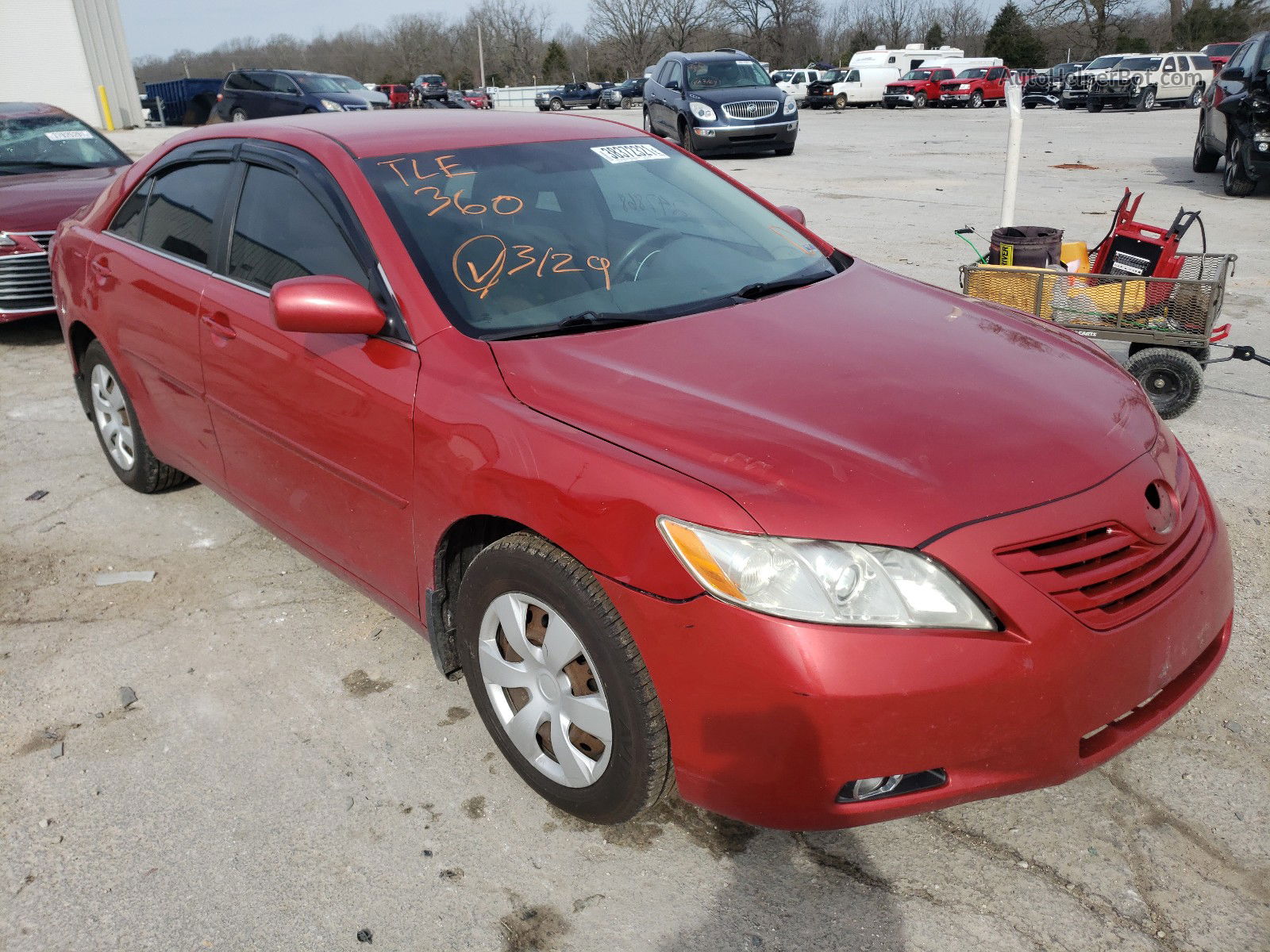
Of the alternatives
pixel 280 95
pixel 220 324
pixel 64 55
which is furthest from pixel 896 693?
pixel 64 55

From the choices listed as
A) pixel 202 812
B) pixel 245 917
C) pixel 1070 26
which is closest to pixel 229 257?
pixel 202 812

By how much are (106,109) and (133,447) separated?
32368 mm

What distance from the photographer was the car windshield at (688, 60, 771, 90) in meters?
18.1

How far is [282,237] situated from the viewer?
3.21 m

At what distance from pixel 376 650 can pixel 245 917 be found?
1.15 metres

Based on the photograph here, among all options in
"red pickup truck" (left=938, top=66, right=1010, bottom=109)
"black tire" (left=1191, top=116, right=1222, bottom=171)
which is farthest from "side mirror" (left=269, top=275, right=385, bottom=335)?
"red pickup truck" (left=938, top=66, right=1010, bottom=109)

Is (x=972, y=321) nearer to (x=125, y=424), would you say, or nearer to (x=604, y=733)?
(x=604, y=733)

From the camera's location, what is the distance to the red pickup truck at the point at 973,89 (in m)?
35.2

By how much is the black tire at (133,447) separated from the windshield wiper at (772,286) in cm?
263

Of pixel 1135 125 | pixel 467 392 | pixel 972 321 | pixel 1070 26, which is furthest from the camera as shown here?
pixel 1070 26

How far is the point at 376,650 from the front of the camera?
3.36 m

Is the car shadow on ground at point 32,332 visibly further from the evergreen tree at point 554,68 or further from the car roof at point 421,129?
the evergreen tree at point 554,68

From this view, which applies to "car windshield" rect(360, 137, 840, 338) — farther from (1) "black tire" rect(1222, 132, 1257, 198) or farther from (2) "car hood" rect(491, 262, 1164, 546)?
(1) "black tire" rect(1222, 132, 1257, 198)

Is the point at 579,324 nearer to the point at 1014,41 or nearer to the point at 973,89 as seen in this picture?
the point at 973,89
